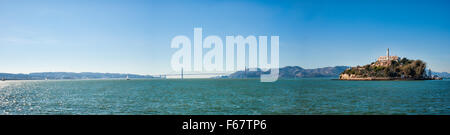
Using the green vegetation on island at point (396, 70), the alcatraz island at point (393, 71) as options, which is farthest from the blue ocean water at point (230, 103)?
the green vegetation on island at point (396, 70)

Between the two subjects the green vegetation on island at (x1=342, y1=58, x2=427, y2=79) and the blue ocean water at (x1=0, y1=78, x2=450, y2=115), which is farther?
the green vegetation on island at (x1=342, y1=58, x2=427, y2=79)

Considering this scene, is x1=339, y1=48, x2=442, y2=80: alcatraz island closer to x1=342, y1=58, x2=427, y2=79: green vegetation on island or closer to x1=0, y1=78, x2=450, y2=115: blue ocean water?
x1=342, y1=58, x2=427, y2=79: green vegetation on island

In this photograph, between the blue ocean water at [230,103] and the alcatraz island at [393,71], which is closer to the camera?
the blue ocean water at [230,103]

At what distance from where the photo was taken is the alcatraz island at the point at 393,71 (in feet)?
489

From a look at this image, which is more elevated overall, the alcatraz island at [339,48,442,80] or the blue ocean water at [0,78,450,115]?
the alcatraz island at [339,48,442,80]

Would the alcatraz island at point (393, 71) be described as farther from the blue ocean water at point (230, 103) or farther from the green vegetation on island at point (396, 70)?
the blue ocean water at point (230, 103)

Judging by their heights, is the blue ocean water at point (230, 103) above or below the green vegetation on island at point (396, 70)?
below

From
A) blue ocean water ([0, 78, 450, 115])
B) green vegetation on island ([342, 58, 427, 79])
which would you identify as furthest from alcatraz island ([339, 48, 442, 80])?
blue ocean water ([0, 78, 450, 115])

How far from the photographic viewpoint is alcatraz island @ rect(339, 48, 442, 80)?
489ft
